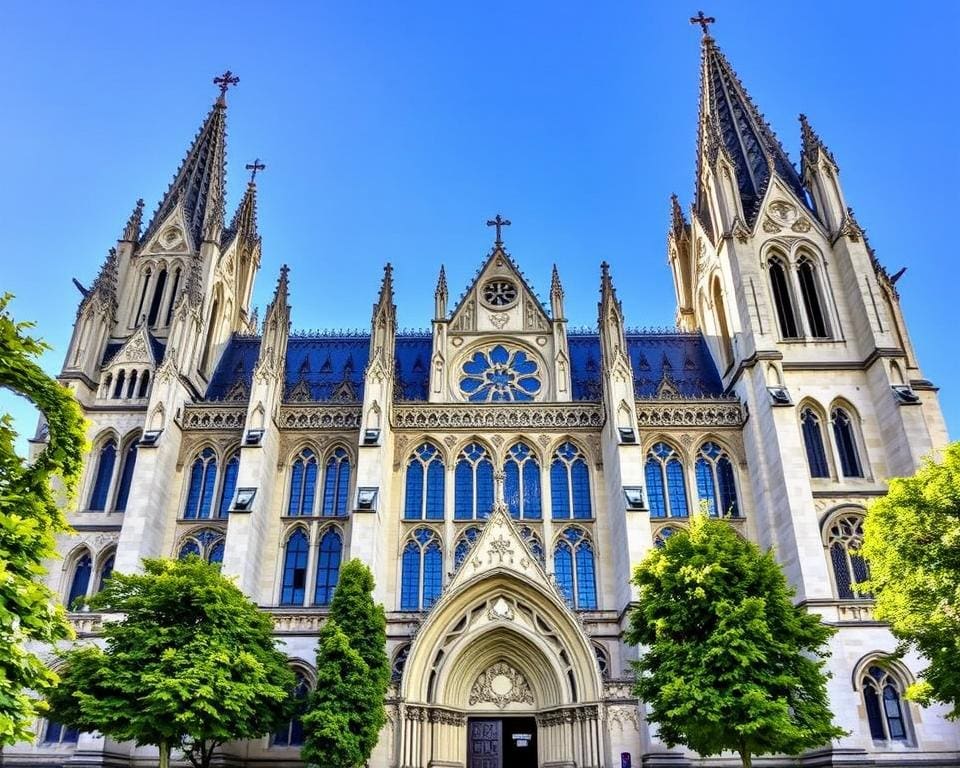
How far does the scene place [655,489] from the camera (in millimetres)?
32281

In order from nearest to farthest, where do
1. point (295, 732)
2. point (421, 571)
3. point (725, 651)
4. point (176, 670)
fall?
point (725, 651)
point (176, 670)
point (295, 732)
point (421, 571)

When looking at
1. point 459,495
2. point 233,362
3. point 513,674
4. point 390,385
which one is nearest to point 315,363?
point 233,362

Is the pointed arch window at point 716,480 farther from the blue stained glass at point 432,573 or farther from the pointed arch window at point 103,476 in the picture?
the pointed arch window at point 103,476

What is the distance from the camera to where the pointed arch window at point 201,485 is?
3228cm

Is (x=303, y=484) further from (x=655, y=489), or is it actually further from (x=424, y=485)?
(x=655, y=489)

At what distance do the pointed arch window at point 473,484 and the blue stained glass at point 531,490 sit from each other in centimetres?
147

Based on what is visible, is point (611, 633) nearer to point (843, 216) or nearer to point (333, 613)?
point (333, 613)

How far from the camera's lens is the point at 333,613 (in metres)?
24.4

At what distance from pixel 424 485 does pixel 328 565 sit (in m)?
5.14

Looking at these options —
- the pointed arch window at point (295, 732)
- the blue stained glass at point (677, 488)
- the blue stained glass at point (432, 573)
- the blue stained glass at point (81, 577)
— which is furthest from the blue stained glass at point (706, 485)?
the blue stained glass at point (81, 577)

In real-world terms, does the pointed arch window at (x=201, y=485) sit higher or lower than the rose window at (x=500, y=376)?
lower

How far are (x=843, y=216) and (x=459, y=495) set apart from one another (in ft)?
75.8

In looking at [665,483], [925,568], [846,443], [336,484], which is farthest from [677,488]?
[336,484]

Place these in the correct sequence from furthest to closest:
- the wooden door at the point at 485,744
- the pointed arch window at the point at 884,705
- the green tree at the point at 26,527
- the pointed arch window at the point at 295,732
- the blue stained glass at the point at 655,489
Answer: the blue stained glass at the point at 655,489
the wooden door at the point at 485,744
the pointed arch window at the point at 295,732
the pointed arch window at the point at 884,705
the green tree at the point at 26,527
